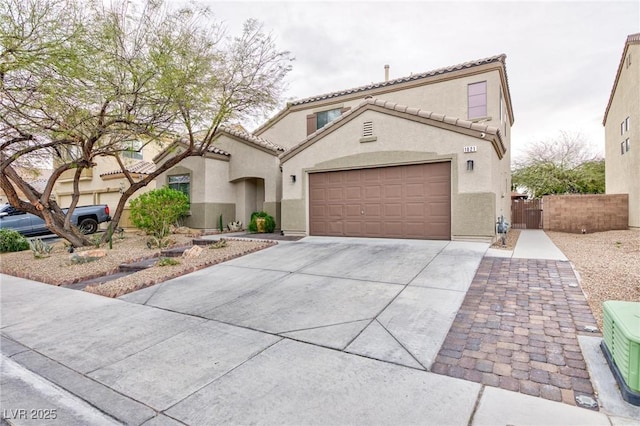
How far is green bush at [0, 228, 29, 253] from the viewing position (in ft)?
38.5

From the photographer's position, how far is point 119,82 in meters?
8.06

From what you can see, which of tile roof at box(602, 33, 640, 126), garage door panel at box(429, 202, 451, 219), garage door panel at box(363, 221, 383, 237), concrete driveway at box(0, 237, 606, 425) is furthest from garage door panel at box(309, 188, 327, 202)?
tile roof at box(602, 33, 640, 126)

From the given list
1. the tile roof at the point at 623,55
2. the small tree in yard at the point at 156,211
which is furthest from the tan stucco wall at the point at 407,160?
the tile roof at the point at 623,55

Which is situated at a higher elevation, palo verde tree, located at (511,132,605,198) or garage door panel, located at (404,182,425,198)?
palo verde tree, located at (511,132,605,198)

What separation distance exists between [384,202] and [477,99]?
21.0 ft

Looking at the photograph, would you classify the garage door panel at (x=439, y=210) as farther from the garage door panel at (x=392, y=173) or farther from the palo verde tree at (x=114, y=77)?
the palo verde tree at (x=114, y=77)

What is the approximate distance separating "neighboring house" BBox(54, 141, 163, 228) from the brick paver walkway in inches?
711

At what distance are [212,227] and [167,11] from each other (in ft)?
28.2

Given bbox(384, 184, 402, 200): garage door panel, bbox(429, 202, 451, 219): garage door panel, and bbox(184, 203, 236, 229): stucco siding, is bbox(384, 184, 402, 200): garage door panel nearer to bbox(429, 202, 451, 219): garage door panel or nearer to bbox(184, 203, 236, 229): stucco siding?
bbox(429, 202, 451, 219): garage door panel

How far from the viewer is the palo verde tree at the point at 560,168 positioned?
23328 mm

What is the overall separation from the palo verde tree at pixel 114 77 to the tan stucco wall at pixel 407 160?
2.62 meters

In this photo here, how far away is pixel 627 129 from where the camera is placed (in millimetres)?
14750

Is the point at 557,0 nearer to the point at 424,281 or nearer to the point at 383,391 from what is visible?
the point at 424,281

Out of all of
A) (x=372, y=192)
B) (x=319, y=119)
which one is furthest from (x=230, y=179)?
(x=372, y=192)
